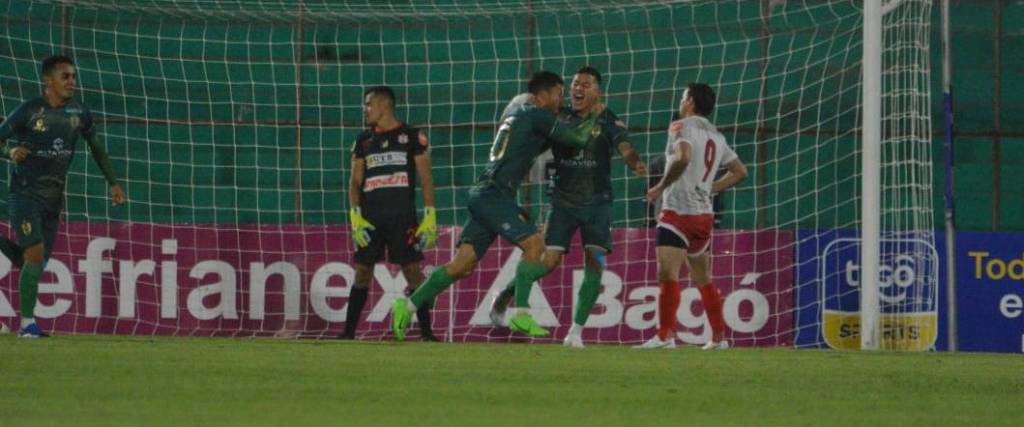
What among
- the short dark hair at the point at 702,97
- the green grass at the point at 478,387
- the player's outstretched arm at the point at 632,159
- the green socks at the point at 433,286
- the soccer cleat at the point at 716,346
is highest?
the short dark hair at the point at 702,97

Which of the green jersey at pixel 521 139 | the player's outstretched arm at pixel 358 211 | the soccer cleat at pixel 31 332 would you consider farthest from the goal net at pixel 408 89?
the green jersey at pixel 521 139

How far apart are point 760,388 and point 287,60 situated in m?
12.9

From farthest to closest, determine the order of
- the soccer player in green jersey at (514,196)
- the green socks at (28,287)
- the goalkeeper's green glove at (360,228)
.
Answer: the goalkeeper's green glove at (360,228), the green socks at (28,287), the soccer player in green jersey at (514,196)

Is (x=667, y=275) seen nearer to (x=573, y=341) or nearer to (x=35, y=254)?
(x=573, y=341)

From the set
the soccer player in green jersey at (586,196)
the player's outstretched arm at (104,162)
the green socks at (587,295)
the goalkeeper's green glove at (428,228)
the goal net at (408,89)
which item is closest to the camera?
the soccer player in green jersey at (586,196)

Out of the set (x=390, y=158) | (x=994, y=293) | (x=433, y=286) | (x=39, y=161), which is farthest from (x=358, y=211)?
(x=994, y=293)

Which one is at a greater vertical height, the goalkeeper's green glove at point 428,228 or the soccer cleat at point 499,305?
the goalkeeper's green glove at point 428,228

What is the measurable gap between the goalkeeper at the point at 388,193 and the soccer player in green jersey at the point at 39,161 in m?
1.74

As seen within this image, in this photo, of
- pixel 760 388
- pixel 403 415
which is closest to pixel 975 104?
pixel 760 388

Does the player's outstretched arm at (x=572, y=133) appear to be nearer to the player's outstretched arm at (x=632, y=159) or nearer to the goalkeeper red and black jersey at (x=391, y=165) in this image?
the player's outstretched arm at (x=632, y=159)

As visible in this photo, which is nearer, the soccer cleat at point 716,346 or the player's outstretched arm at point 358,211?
the soccer cleat at point 716,346

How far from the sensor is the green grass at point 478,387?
588 centimetres

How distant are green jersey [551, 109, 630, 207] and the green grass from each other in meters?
1.30

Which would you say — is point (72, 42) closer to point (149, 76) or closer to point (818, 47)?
point (149, 76)
